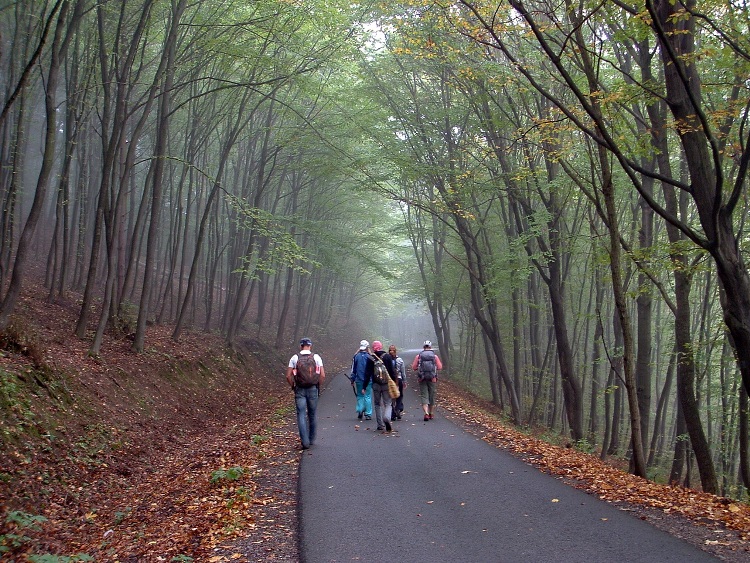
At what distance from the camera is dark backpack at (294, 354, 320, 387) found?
1034 cm

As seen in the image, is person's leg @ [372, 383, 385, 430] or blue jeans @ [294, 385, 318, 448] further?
person's leg @ [372, 383, 385, 430]

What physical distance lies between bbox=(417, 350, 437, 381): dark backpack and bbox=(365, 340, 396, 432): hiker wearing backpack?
120 centimetres

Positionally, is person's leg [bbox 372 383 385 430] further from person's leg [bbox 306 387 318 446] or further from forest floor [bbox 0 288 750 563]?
person's leg [bbox 306 387 318 446]

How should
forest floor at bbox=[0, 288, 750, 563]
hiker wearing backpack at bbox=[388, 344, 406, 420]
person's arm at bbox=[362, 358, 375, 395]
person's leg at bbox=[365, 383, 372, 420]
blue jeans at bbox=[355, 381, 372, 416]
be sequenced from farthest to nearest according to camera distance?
person's leg at bbox=[365, 383, 372, 420] < blue jeans at bbox=[355, 381, 372, 416] < hiker wearing backpack at bbox=[388, 344, 406, 420] < person's arm at bbox=[362, 358, 375, 395] < forest floor at bbox=[0, 288, 750, 563]

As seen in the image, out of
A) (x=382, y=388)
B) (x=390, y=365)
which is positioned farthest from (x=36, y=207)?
(x=390, y=365)

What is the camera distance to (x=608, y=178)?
9.48m

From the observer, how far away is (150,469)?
985 centimetres

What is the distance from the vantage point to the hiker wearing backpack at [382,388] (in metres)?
12.6

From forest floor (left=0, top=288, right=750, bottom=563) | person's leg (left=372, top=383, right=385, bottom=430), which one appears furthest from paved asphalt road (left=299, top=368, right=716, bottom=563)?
person's leg (left=372, top=383, right=385, bottom=430)

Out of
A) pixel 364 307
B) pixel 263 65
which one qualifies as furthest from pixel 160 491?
pixel 364 307

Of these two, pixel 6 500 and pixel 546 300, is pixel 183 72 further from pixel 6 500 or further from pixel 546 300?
pixel 546 300

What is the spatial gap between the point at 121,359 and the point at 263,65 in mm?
8396

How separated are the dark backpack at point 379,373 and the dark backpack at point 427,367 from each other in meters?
1.72

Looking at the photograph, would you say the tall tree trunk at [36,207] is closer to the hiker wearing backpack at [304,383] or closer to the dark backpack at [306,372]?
the hiker wearing backpack at [304,383]
